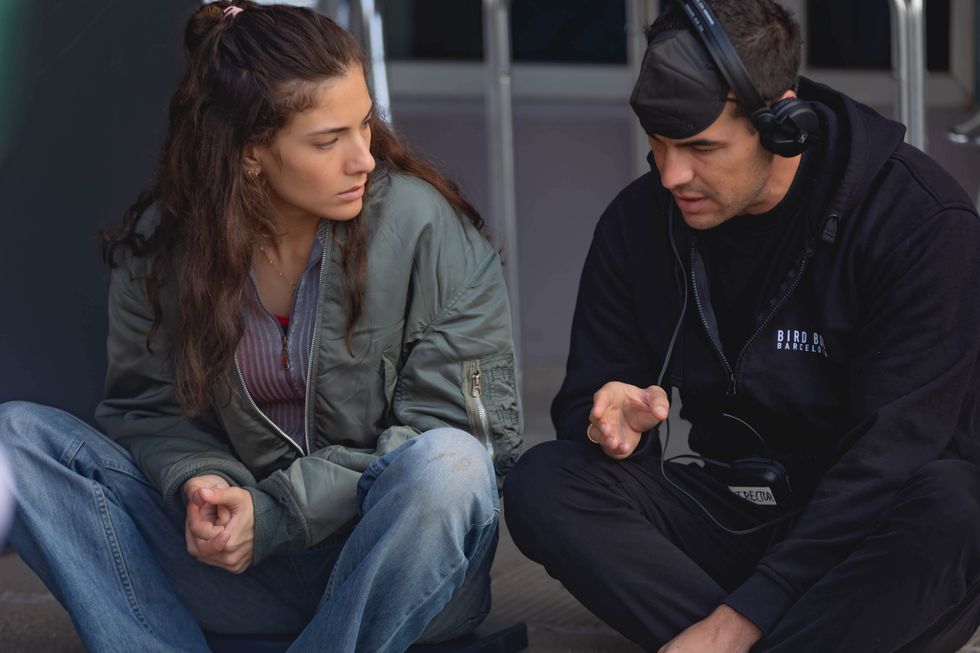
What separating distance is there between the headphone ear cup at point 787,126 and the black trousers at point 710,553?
0.51 meters

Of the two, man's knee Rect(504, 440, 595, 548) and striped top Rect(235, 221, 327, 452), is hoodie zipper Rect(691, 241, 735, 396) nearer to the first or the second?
man's knee Rect(504, 440, 595, 548)

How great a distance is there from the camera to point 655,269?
2.38 meters

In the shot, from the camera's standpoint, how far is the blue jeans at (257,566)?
2090 millimetres

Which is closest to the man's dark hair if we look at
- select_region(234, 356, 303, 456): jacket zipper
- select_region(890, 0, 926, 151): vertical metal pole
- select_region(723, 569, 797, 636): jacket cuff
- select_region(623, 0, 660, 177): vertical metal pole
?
select_region(723, 569, 797, 636): jacket cuff

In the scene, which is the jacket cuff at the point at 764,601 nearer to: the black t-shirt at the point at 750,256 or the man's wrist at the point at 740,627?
the man's wrist at the point at 740,627

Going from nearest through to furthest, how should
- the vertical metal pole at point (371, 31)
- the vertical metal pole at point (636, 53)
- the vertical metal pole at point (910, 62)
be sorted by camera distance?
the vertical metal pole at point (910, 62) → the vertical metal pole at point (371, 31) → the vertical metal pole at point (636, 53)

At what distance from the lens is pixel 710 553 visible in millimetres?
2324

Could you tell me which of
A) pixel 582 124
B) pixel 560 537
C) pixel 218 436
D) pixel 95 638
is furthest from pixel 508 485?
pixel 582 124

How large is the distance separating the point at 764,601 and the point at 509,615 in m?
0.66

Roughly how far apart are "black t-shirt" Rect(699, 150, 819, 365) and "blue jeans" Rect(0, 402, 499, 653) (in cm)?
47

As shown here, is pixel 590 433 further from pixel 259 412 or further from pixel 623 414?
pixel 259 412

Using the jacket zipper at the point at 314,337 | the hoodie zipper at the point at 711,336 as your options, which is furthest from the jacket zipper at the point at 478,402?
the hoodie zipper at the point at 711,336

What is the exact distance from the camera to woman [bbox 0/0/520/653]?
223 cm

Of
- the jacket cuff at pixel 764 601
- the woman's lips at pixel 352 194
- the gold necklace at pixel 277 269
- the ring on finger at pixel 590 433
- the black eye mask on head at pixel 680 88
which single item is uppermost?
the black eye mask on head at pixel 680 88
